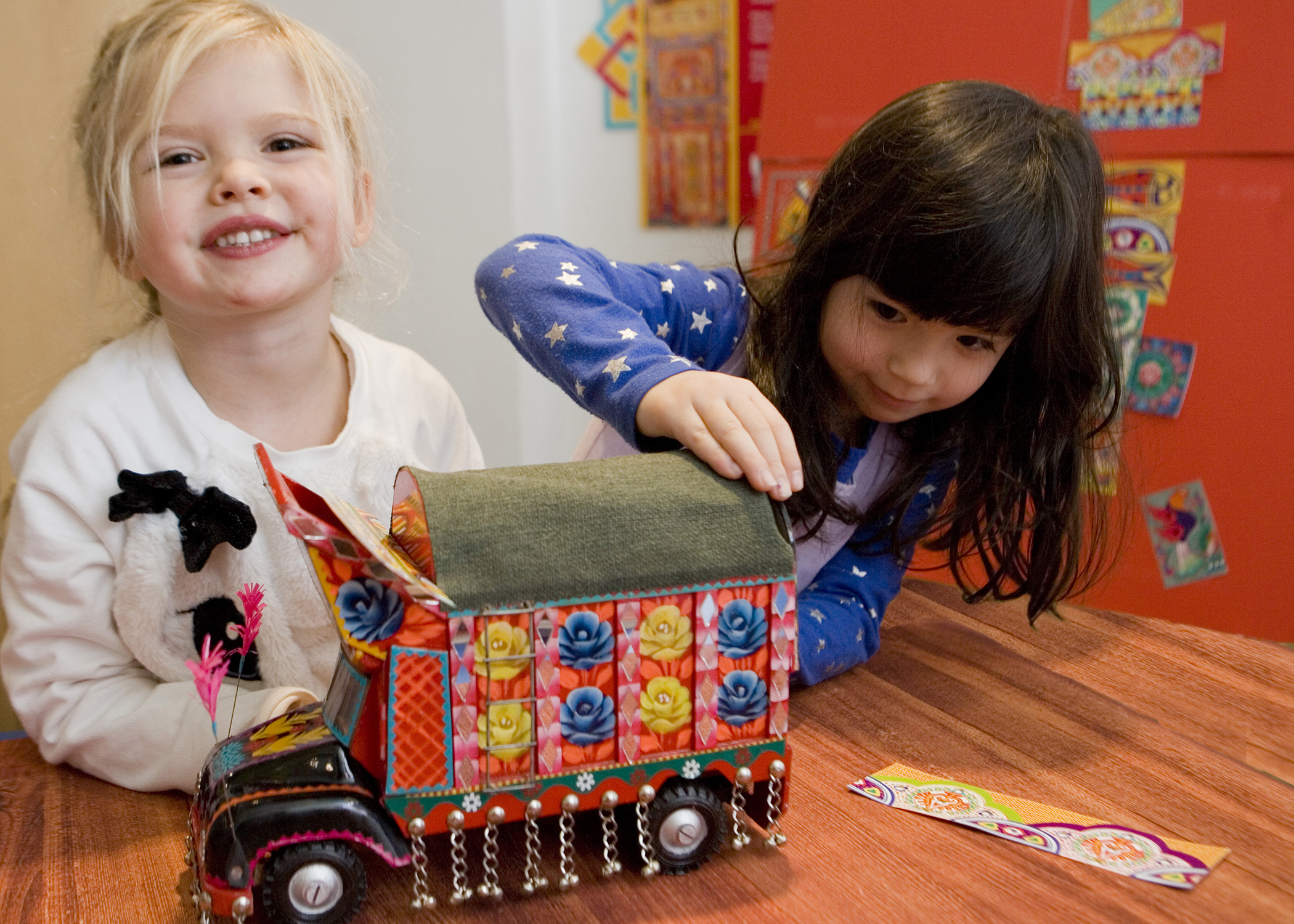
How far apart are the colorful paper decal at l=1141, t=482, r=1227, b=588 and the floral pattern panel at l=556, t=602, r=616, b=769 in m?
1.05

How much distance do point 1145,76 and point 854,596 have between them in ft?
2.68


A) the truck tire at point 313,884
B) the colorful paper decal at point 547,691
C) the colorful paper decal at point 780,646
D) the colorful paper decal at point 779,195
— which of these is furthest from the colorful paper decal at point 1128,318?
the truck tire at point 313,884

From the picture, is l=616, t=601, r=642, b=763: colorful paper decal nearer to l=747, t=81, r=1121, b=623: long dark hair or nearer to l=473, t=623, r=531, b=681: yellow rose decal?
l=473, t=623, r=531, b=681: yellow rose decal

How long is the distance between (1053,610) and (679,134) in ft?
5.31

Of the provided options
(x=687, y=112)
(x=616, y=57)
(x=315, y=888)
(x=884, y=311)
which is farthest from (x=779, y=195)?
(x=315, y=888)

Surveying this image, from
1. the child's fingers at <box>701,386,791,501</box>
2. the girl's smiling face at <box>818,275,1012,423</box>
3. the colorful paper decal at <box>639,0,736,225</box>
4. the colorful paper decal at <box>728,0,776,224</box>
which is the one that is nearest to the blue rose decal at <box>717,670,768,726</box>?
the child's fingers at <box>701,386,791,501</box>

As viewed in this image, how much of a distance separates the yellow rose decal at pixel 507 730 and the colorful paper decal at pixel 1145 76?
3.81 ft

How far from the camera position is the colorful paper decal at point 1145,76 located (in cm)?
127

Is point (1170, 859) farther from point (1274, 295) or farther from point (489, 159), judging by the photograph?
point (489, 159)

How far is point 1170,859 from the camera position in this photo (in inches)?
25.4

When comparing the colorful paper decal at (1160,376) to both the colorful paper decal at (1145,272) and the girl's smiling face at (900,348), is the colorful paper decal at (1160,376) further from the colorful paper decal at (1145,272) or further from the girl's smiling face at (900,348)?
the girl's smiling face at (900,348)

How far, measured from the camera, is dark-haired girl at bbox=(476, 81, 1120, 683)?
2.59 feet

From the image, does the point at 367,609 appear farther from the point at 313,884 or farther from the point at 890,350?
the point at 890,350

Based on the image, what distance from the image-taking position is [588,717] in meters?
0.59
